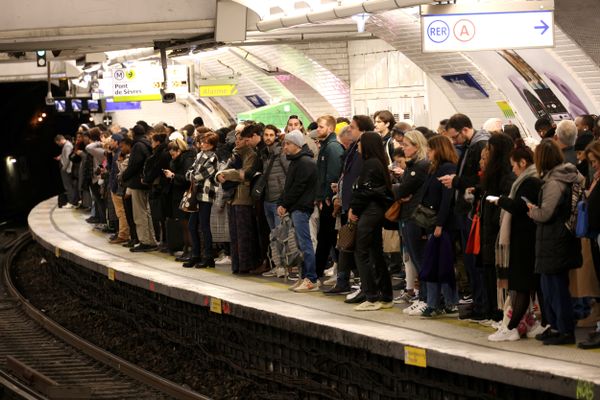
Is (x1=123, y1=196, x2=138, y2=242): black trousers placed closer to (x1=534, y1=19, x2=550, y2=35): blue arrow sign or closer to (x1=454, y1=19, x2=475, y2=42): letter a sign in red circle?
(x1=454, y1=19, x2=475, y2=42): letter a sign in red circle

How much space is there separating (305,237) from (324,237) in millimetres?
358

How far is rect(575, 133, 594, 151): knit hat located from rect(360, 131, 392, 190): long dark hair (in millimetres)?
1809

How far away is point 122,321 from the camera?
16.4m

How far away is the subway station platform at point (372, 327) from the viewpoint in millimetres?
7699

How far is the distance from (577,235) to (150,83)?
2137 centimetres

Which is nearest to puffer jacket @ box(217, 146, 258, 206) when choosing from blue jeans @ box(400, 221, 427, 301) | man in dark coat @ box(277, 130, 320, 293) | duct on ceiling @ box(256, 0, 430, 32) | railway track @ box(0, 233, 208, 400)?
man in dark coat @ box(277, 130, 320, 293)

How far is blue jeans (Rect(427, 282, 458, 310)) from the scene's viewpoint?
409 inches

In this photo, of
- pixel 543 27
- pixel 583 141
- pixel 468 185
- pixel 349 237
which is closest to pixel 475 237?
pixel 468 185

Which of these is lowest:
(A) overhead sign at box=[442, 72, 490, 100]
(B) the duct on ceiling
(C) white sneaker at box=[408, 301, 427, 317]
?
(C) white sneaker at box=[408, 301, 427, 317]

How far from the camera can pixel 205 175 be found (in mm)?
14586

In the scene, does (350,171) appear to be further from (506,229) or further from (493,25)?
(493,25)

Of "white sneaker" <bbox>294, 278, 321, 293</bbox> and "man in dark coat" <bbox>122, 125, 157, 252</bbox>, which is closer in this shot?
"white sneaker" <bbox>294, 278, 321, 293</bbox>

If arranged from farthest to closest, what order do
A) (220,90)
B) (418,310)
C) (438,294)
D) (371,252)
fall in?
(220,90) → (371,252) → (418,310) → (438,294)

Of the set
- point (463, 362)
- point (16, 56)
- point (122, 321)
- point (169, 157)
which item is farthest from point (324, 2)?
point (463, 362)
